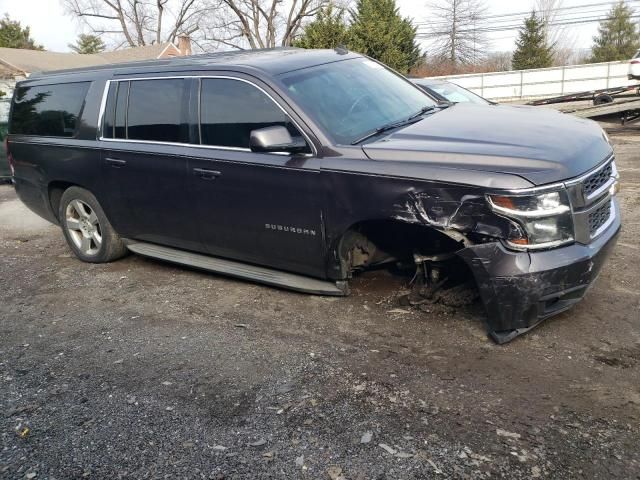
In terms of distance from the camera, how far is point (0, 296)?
5.22 m

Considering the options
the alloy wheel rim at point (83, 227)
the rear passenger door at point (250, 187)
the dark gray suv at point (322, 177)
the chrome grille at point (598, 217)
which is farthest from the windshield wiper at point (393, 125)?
the alloy wheel rim at point (83, 227)

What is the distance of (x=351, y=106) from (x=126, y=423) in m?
2.60

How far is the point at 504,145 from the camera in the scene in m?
3.32

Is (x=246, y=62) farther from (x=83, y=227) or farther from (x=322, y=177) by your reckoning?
(x=83, y=227)

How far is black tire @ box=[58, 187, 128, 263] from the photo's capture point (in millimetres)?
5547

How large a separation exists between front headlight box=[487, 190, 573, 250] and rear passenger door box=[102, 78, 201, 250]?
8.36ft

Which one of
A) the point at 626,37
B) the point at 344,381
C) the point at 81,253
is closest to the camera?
Answer: the point at 344,381

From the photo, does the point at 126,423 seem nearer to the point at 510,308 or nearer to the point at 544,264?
the point at 510,308

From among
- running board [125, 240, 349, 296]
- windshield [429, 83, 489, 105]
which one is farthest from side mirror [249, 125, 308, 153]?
windshield [429, 83, 489, 105]

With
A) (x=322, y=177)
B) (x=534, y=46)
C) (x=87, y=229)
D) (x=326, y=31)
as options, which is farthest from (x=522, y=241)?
(x=534, y=46)

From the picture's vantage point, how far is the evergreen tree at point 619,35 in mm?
48969

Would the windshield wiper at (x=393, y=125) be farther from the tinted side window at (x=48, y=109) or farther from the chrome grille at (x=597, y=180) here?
the tinted side window at (x=48, y=109)

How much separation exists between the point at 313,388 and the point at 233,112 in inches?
86.0

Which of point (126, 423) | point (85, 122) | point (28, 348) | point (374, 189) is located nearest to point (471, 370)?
point (374, 189)
